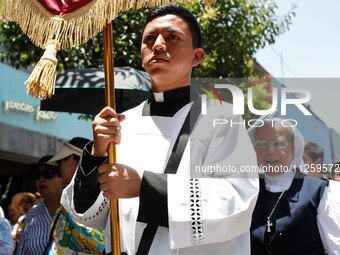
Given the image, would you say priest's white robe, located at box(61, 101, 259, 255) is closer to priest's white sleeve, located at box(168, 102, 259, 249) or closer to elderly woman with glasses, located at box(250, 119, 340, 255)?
priest's white sleeve, located at box(168, 102, 259, 249)

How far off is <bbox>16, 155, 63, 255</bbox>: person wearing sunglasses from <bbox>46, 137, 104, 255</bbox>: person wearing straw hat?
0.88 feet

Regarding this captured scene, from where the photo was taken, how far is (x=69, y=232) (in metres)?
5.73

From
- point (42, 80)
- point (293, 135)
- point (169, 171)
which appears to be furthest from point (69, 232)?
point (42, 80)

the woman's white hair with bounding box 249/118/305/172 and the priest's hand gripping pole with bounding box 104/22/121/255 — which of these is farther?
the woman's white hair with bounding box 249/118/305/172

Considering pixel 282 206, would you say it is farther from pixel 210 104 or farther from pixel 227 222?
pixel 227 222

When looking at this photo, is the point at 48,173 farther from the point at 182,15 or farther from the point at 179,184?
the point at 179,184

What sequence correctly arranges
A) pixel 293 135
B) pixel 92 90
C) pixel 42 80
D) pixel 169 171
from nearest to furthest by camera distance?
pixel 42 80 → pixel 169 171 → pixel 293 135 → pixel 92 90

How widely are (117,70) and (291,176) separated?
2.60 meters

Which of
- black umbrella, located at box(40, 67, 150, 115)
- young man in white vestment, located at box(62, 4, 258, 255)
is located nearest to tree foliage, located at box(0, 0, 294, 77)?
black umbrella, located at box(40, 67, 150, 115)

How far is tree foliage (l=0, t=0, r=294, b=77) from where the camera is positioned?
32.1 feet

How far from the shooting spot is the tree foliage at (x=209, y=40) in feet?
32.1

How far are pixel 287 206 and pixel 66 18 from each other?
1.87 metres

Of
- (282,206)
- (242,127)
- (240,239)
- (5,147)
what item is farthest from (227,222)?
(5,147)

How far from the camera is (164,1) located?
364cm
